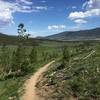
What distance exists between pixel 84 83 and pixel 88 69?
5.89 meters

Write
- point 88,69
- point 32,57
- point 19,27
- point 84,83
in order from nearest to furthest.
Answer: point 84,83 < point 88,69 < point 19,27 < point 32,57

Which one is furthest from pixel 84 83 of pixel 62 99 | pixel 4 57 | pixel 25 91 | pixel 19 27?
pixel 4 57

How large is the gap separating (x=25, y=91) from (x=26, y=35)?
66665 mm

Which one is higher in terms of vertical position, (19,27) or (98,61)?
(19,27)

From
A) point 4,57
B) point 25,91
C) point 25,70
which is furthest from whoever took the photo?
point 4,57

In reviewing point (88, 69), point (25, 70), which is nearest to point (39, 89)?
point (88, 69)

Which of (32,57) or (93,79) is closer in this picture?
(93,79)

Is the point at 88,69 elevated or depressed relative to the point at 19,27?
depressed

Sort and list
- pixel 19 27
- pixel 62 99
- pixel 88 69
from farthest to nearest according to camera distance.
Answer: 1. pixel 19 27
2. pixel 88 69
3. pixel 62 99

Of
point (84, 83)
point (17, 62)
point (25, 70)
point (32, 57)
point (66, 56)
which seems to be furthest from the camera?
point (32, 57)

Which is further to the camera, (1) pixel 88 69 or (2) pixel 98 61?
(2) pixel 98 61

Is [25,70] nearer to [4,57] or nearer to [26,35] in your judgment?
[26,35]

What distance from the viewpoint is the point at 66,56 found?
8031 cm

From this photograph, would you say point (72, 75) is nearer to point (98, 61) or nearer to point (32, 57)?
point (98, 61)
